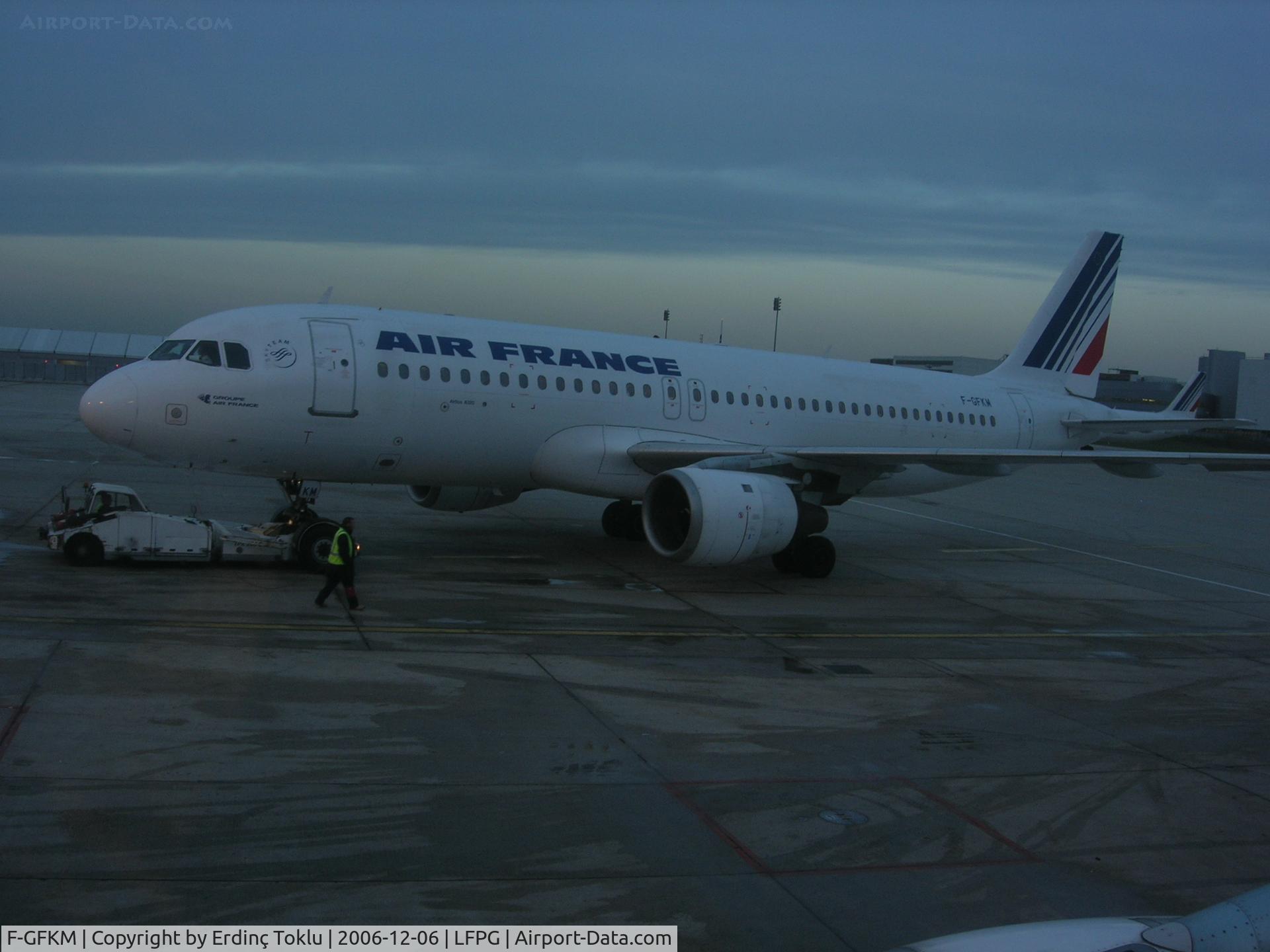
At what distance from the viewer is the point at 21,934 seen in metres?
6.00

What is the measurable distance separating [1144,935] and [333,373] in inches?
595

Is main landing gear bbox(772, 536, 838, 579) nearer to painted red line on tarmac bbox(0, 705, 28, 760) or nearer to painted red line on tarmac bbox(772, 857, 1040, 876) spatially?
painted red line on tarmac bbox(772, 857, 1040, 876)

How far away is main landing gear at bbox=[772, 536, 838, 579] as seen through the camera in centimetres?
2009

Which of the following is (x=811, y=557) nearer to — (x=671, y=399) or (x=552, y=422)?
(x=671, y=399)

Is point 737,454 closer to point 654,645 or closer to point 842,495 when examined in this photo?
point 842,495

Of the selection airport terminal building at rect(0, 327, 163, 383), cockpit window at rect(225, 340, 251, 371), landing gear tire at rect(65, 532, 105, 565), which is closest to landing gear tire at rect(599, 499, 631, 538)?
cockpit window at rect(225, 340, 251, 371)

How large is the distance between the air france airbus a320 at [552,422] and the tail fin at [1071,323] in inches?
231

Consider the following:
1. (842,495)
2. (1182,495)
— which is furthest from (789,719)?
(1182,495)

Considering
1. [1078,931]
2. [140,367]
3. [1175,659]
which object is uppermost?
[140,367]

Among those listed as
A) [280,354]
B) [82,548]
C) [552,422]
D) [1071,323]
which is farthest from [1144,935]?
[1071,323]

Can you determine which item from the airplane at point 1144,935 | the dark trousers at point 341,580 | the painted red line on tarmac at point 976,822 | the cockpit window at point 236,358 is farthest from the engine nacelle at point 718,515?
the airplane at point 1144,935

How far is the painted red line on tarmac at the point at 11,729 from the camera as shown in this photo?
9000 millimetres

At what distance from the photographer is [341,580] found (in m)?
15.1

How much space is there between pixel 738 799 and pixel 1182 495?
38.6m
